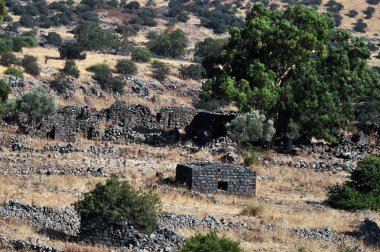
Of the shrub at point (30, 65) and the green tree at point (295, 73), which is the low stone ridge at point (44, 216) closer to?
the green tree at point (295, 73)

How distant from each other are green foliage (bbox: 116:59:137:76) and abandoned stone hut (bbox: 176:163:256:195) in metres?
33.3

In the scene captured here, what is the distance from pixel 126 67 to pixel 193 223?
134 feet

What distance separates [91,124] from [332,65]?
12546 mm

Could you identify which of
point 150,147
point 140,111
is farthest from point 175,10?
point 150,147

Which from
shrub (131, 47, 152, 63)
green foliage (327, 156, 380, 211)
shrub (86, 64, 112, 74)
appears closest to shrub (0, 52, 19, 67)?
shrub (86, 64, 112, 74)

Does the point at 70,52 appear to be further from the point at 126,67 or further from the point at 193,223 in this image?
the point at 193,223

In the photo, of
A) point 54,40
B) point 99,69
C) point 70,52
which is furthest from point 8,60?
point 54,40

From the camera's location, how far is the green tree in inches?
1678

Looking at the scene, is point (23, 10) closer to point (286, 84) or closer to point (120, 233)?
point (286, 84)

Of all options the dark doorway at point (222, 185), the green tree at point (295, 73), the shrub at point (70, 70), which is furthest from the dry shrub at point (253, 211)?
the shrub at point (70, 70)

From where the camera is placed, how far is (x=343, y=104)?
44.6 metres

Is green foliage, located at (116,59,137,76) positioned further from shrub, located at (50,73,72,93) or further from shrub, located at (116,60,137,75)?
shrub, located at (50,73,72,93)

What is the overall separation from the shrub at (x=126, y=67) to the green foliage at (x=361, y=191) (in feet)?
114

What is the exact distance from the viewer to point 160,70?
66.4 m
